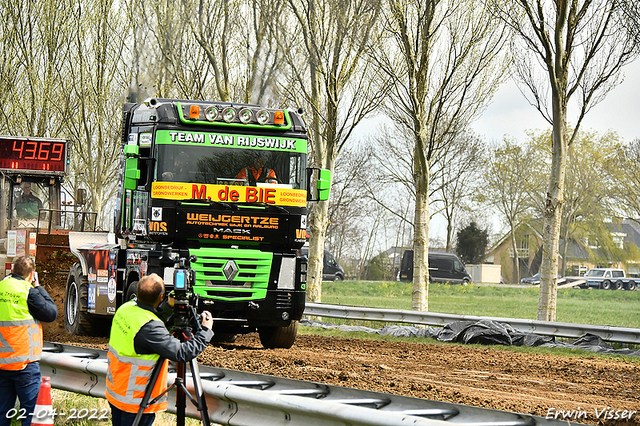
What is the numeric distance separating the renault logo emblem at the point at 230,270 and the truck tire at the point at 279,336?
1601 millimetres

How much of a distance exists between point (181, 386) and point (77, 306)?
356 inches

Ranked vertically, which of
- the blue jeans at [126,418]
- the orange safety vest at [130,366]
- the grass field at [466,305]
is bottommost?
the grass field at [466,305]

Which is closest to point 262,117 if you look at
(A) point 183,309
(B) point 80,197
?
(A) point 183,309

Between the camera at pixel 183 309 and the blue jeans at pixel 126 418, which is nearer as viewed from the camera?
the blue jeans at pixel 126 418

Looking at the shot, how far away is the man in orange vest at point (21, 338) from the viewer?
6504 mm

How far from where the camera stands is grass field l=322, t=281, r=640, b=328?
27.0 meters

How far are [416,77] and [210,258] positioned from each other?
8.69 m

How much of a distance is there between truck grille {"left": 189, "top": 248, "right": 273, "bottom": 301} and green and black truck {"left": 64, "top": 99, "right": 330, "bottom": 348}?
1cm

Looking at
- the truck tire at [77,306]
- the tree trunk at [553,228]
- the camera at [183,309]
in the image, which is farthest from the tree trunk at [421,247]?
the camera at [183,309]

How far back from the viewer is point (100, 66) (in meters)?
32.7

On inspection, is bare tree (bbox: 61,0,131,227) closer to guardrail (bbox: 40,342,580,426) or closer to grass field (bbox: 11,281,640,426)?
grass field (bbox: 11,281,640,426)

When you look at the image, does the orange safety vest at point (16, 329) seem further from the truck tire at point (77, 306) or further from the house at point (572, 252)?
the house at point (572, 252)

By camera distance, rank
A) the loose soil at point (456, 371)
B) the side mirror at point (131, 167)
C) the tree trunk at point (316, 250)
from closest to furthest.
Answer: the loose soil at point (456, 371) → the side mirror at point (131, 167) → the tree trunk at point (316, 250)

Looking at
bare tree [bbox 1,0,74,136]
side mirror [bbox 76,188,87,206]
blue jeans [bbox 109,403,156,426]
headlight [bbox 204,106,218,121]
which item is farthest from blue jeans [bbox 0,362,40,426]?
bare tree [bbox 1,0,74,136]
